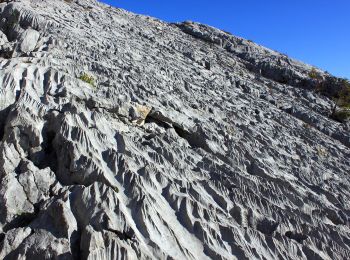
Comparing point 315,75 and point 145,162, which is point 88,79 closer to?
point 145,162

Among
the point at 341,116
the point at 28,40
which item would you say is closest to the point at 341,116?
A: the point at 341,116

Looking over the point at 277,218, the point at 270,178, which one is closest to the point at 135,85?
the point at 270,178

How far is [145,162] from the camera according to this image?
1830 centimetres

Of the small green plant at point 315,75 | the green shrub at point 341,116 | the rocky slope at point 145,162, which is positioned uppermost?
the small green plant at point 315,75

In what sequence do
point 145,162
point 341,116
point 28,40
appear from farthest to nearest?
point 341,116 → point 28,40 → point 145,162

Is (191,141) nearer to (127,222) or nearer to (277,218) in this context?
(277,218)

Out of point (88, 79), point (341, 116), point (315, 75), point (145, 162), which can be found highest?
point (315, 75)

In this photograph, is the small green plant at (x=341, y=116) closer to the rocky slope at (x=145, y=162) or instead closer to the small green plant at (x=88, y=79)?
the rocky slope at (x=145, y=162)

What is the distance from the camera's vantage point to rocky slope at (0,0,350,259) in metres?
13.9

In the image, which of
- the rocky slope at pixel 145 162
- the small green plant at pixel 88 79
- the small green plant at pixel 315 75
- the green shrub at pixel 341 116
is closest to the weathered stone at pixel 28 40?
the rocky slope at pixel 145 162

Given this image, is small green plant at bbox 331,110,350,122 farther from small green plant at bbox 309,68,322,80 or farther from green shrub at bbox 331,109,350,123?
small green plant at bbox 309,68,322,80

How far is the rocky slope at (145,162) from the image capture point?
13938 mm

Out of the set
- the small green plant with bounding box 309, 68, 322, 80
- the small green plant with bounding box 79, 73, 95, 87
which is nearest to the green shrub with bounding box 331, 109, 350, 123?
the small green plant with bounding box 309, 68, 322, 80

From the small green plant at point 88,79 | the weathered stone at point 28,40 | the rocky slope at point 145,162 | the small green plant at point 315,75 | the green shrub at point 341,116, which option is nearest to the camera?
the rocky slope at point 145,162
